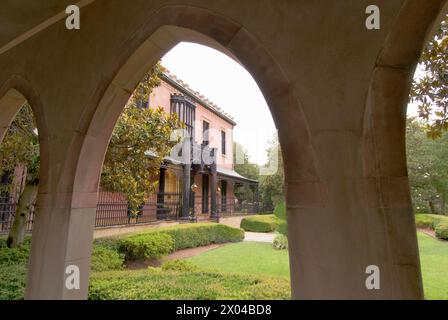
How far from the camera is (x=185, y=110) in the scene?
51.1 ft

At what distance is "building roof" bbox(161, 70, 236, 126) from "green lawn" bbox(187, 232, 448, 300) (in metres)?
8.71

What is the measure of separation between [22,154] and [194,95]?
11.7 meters

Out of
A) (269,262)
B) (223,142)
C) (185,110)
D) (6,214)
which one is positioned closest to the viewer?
(269,262)

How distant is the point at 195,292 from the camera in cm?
397

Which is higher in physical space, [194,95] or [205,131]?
[194,95]

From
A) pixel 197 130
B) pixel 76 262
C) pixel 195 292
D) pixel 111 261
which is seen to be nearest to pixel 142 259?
pixel 111 261

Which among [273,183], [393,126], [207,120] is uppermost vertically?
[207,120]

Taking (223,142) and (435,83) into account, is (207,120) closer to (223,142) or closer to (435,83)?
(223,142)

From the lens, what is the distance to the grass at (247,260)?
6895 millimetres

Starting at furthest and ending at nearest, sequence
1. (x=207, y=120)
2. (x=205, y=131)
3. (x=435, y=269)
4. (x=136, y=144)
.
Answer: (x=207, y=120) < (x=205, y=131) < (x=435, y=269) < (x=136, y=144)

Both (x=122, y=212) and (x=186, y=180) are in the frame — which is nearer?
(x=122, y=212)

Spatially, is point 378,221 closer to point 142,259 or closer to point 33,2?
point 33,2

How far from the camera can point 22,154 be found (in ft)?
19.9

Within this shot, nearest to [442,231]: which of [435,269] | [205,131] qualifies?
[435,269]
